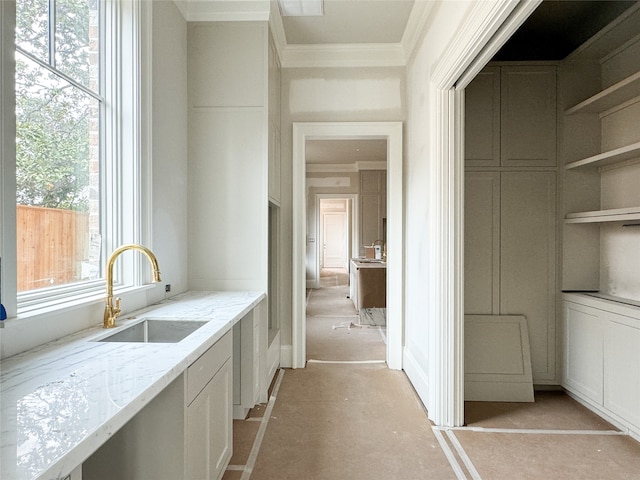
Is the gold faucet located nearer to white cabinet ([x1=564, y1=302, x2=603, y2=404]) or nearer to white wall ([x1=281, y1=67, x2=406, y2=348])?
white wall ([x1=281, y1=67, x2=406, y2=348])

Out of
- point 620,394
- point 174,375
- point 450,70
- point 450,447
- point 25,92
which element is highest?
point 450,70

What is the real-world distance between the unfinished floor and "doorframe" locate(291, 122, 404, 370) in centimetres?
46

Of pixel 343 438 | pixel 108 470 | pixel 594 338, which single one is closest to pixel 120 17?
pixel 108 470

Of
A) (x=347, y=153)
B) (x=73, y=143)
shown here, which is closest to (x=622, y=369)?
(x=73, y=143)

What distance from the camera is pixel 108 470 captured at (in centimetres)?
125

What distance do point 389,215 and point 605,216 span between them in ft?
5.31

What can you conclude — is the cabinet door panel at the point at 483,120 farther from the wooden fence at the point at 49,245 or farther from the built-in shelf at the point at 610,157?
the wooden fence at the point at 49,245

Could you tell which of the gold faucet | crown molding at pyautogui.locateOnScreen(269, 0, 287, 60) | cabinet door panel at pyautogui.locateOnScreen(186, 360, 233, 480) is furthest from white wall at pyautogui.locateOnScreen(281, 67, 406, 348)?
the gold faucet

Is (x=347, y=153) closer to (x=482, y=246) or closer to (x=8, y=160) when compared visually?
(x=482, y=246)

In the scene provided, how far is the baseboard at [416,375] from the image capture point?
2.65 m

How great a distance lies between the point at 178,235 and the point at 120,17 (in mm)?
1371

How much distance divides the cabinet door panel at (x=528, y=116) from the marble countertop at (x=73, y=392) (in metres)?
2.72

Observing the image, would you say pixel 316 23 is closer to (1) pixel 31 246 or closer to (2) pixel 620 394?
(1) pixel 31 246

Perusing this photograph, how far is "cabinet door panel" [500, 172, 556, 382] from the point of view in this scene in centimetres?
296
